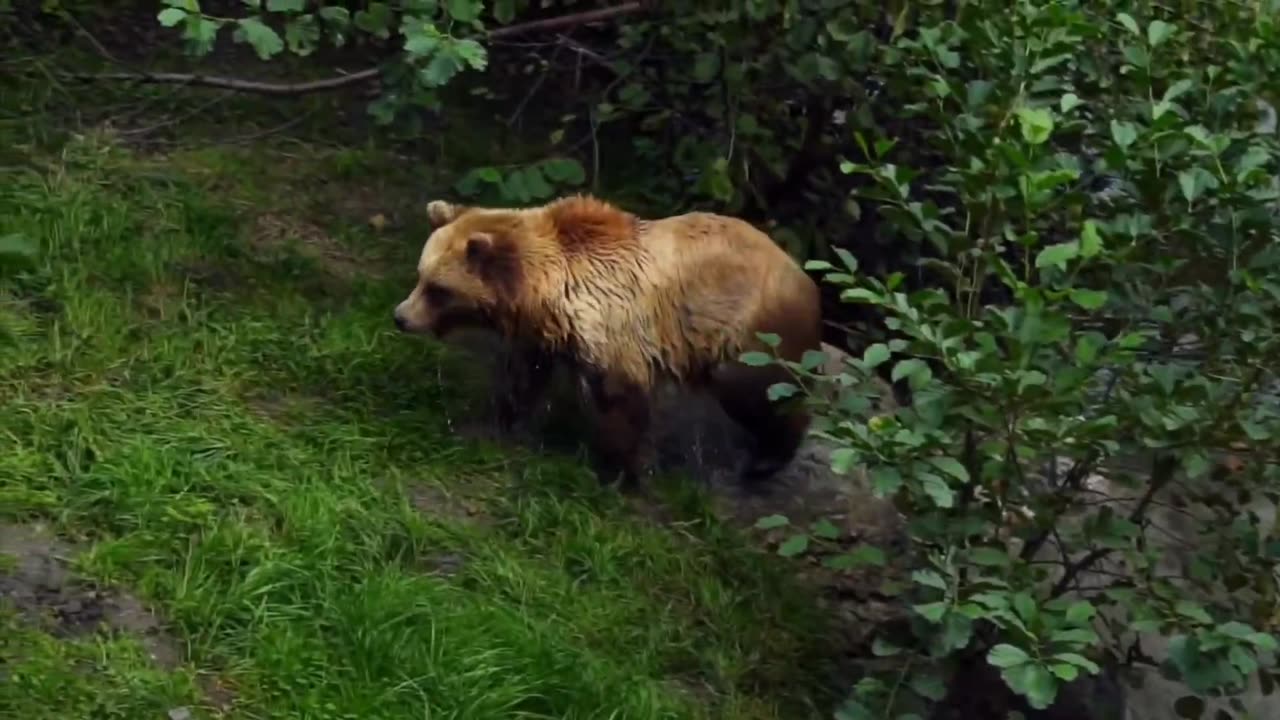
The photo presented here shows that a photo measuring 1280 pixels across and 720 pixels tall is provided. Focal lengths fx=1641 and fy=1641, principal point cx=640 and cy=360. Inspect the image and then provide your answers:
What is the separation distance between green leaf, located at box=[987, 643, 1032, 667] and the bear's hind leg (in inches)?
65.4

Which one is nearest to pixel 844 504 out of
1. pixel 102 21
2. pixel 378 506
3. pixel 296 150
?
pixel 378 506

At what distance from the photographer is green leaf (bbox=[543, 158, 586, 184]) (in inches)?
243

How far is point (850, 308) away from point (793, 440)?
1261mm

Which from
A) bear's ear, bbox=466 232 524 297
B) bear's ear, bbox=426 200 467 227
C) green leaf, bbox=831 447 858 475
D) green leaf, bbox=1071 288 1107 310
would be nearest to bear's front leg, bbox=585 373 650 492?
bear's ear, bbox=466 232 524 297

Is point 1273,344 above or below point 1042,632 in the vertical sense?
above

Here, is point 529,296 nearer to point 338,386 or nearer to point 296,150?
point 338,386

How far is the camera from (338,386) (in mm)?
5621

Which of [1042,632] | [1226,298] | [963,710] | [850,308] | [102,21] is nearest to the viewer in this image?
[1042,632]

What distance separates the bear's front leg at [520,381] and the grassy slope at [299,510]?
16 cm

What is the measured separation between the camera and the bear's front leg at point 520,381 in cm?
560

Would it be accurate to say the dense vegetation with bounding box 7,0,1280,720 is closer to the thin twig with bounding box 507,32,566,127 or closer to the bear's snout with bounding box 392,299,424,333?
the bear's snout with bounding box 392,299,424,333

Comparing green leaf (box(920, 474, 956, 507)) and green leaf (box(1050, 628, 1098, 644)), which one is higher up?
green leaf (box(920, 474, 956, 507))

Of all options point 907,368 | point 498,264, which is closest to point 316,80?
point 498,264

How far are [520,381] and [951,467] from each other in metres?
1.93
